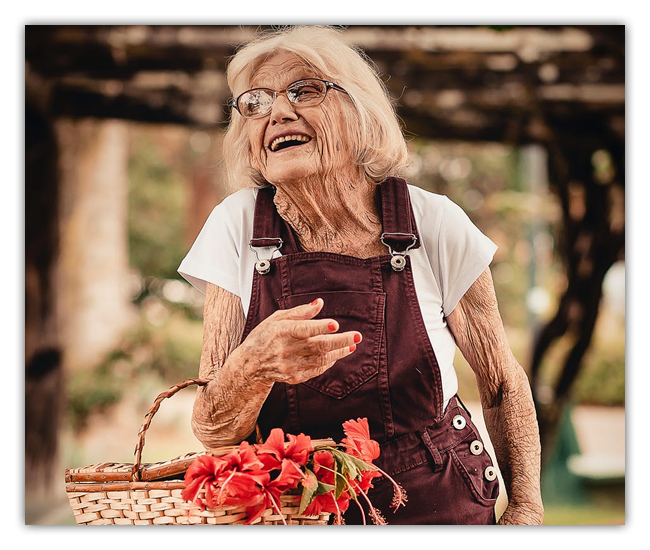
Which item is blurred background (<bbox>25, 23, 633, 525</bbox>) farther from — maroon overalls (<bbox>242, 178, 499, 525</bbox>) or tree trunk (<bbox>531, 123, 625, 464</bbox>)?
maroon overalls (<bbox>242, 178, 499, 525</bbox>)

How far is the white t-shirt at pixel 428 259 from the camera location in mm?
1809

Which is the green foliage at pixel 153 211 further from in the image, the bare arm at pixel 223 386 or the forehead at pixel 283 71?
the forehead at pixel 283 71

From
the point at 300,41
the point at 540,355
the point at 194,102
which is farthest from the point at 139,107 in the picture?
the point at 540,355

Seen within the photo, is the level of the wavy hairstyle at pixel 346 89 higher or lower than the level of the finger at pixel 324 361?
higher

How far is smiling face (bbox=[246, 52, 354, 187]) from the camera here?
1808 mm

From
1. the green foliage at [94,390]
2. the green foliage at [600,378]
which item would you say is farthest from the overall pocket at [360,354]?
the green foliage at [94,390]

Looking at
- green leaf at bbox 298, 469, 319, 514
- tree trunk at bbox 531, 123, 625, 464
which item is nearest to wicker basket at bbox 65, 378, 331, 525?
green leaf at bbox 298, 469, 319, 514

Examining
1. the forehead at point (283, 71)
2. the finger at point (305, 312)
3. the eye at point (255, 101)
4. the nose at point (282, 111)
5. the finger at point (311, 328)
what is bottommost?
the finger at point (311, 328)

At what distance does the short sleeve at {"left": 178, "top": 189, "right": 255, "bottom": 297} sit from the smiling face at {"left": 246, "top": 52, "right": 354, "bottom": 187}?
11cm

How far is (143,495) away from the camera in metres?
1.61

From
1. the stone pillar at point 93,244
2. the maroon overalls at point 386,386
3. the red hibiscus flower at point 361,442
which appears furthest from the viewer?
the stone pillar at point 93,244

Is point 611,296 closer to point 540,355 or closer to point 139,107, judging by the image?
point 540,355

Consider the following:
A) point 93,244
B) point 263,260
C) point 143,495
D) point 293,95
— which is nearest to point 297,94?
point 293,95
